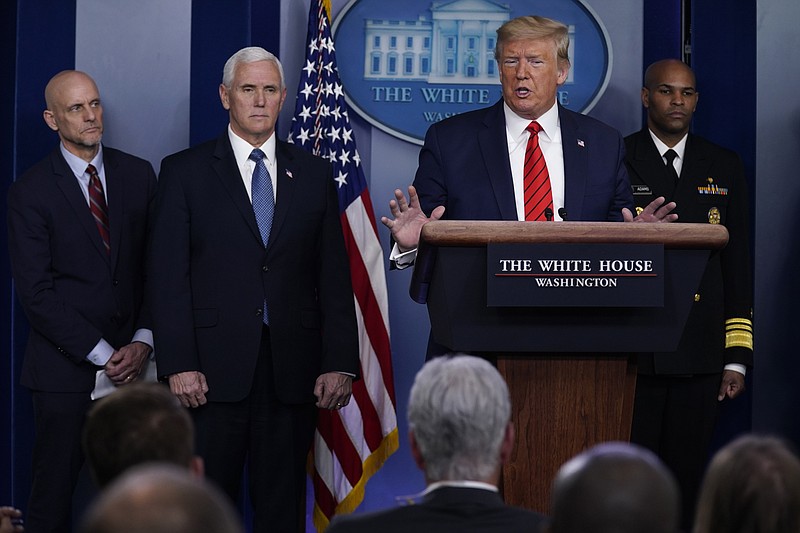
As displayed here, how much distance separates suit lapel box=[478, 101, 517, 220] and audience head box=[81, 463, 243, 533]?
7.07 feet

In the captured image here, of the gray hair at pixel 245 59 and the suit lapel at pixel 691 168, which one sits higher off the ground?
the gray hair at pixel 245 59

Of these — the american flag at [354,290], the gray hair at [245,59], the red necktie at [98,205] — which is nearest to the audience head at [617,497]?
the gray hair at [245,59]

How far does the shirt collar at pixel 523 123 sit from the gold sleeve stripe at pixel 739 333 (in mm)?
1585

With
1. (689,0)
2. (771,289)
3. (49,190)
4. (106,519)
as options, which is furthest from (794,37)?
(106,519)

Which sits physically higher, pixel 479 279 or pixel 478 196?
pixel 478 196

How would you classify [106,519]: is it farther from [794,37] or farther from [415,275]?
[794,37]

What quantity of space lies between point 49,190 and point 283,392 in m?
1.26

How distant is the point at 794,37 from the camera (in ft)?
17.6

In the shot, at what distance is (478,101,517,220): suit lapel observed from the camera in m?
3.43

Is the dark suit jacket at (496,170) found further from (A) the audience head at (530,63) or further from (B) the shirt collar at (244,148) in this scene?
(B) the shirt collar at (244,148)

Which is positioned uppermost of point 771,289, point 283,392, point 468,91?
point 468,91

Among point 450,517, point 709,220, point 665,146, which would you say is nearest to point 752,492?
point 450,517

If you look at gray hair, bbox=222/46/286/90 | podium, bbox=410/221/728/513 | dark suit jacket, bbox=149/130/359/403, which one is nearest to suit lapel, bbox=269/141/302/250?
dark suit jacket, bbox=149/130/359/403

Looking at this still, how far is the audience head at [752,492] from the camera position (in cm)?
165
